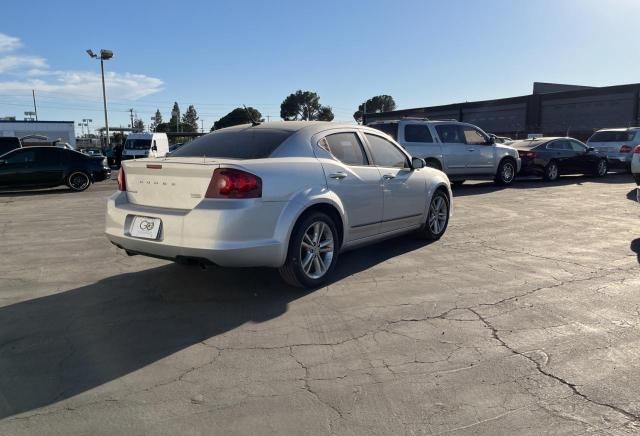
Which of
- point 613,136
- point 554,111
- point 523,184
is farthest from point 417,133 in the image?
point 554,111

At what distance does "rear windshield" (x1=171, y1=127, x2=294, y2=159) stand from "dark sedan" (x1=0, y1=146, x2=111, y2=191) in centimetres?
1185

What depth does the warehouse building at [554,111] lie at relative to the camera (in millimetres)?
40156

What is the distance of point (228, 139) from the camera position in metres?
5.34

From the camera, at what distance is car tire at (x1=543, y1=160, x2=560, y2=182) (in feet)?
53.1

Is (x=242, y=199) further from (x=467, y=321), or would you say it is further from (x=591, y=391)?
(x=591, y=391)

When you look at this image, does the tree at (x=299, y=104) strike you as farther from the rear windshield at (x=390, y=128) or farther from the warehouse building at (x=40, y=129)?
the rear windshield at (x=390, y=128)

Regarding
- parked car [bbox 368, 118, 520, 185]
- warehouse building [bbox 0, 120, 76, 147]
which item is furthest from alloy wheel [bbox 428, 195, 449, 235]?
warehouse building [bbox 0, 120, 76, 147]

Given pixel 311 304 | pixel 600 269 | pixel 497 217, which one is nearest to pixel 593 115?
pixel 497 217

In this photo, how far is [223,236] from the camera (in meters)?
4.25

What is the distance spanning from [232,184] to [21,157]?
1340 centimetres

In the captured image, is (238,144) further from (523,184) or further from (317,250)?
(523,184)

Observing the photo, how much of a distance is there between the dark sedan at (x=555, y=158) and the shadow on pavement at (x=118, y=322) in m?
12.3

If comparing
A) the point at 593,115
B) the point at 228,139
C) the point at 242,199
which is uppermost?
the point at 593,115

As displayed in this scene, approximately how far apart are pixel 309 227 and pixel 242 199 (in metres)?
0.80
